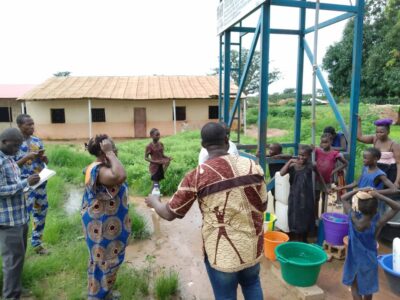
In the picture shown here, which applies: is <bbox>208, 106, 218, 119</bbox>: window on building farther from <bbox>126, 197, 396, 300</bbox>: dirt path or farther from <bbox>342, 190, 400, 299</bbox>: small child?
<bbox>342, 190, 400, 299</bbox>: small child

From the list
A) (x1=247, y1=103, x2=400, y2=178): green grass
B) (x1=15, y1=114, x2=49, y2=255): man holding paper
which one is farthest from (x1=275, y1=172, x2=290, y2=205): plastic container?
(x1=247, y1=103, x2=400, y2=178): green grass

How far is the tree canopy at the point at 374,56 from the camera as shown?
685 inches

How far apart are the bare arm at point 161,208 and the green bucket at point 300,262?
64.2 inches

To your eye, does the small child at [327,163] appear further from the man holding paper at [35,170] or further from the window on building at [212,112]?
the window on building at [212,112]

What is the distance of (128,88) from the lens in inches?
748

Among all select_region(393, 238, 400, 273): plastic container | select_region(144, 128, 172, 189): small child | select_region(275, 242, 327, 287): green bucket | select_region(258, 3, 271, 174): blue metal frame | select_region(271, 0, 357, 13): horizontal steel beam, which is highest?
select_region(271, 0, 357, 13): horizontal steel beam

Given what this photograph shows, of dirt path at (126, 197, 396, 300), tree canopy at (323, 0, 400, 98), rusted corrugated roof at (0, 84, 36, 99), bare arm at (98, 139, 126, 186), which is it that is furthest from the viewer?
rusted corrugated roof at (0, 84, 36, 99)

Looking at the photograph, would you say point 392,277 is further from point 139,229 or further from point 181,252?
point 139,229

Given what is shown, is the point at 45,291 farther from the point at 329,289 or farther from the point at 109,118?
the point at 109,118

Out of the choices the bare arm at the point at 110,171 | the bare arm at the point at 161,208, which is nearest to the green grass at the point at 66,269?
the bare arm at the point at 110,171

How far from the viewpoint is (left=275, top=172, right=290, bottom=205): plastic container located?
4.38m

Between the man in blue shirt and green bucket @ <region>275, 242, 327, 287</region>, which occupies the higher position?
the man in blue shirt

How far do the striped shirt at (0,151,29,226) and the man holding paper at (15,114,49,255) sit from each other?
104cm

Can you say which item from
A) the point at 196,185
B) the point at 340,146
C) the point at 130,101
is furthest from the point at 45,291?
the point at 130,101
